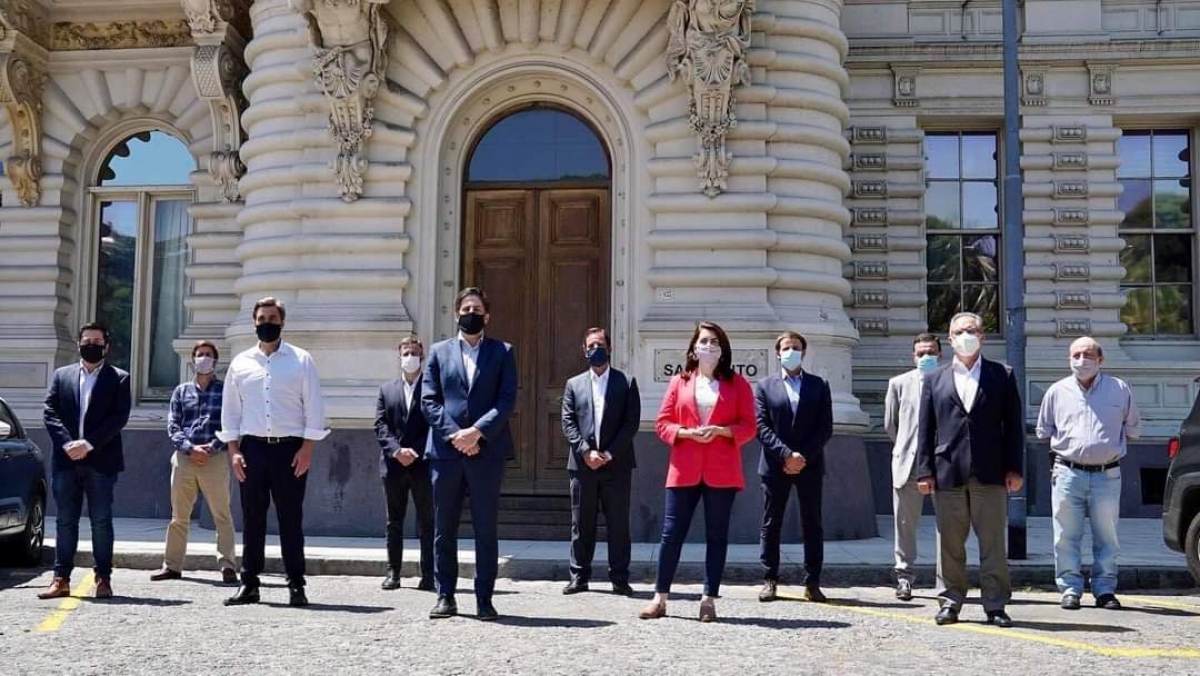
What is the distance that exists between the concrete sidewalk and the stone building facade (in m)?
0.84

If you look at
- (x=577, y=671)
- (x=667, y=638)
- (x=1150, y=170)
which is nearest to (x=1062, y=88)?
(x=1150, y=170)

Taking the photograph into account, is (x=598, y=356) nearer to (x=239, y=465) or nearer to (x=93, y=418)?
(x=239, y=465)

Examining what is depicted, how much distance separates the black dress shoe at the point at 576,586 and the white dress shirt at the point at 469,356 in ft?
7.57

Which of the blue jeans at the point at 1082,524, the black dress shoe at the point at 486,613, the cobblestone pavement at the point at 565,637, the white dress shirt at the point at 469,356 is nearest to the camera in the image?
the cobblestone pavement at the point at 565,637

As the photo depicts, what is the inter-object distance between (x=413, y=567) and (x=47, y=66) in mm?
10677

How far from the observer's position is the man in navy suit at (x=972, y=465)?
864 centimetres

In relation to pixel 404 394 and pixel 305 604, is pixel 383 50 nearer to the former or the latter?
pixel 404 394

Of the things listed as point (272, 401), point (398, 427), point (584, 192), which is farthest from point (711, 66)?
point (272, 401)

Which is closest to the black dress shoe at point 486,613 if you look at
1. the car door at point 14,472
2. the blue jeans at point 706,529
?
the blue jeans at point 706,529

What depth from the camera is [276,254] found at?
14211 mm

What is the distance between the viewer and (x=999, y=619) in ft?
28.2

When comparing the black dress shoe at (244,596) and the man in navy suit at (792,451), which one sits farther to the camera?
the man in navy suit at (792,451)

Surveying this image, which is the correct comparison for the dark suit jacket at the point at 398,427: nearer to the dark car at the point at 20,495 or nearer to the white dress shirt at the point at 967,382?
the dark car at the point at 20,495

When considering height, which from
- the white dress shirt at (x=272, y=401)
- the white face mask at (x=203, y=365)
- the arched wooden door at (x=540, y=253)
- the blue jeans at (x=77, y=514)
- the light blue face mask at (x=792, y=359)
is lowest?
the blue jeans at (x=77, y=514)
